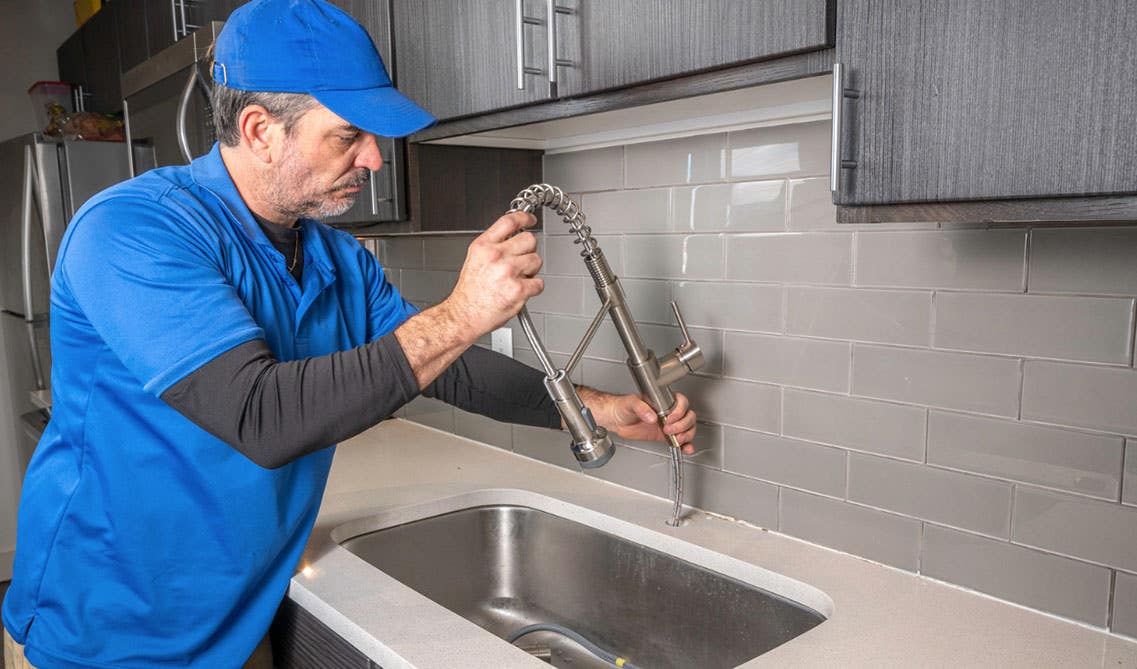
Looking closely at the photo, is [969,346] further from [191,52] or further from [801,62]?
[191,52]

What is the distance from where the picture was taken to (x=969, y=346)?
1074 millimetres

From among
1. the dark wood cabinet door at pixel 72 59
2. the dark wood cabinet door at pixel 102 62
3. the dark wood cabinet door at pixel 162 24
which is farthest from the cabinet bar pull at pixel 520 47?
the dark wood cabinet door at pixel 72 59

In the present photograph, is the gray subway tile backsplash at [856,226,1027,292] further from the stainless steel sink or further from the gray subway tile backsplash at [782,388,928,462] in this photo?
the stainless steel sink

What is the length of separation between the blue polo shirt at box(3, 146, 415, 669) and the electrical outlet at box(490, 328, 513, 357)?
684 millimetres

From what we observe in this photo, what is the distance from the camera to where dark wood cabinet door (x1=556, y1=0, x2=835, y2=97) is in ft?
2.74

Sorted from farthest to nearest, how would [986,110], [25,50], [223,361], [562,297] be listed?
[25,50] < [562,297] < [223,361] < [986,110]

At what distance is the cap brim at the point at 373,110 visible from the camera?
1.00 metres

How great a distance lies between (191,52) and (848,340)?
54.8 inches

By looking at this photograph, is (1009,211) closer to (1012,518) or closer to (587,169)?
(1012,518)

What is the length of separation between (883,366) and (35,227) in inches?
102

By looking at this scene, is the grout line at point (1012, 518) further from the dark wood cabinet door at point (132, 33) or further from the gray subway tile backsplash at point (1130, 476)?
the dark wood cabinet door at point (132, 33)

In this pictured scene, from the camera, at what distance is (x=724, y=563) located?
1.23 metres

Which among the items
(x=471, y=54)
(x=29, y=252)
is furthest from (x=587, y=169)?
(x=29, y=252)

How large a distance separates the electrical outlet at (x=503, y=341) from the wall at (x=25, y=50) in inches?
97.2
